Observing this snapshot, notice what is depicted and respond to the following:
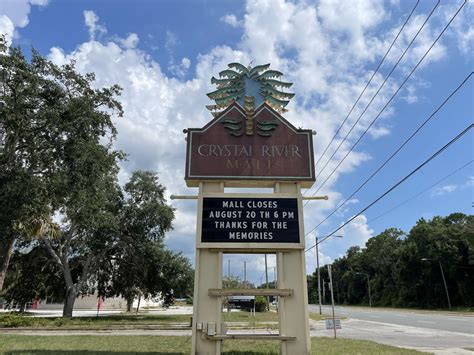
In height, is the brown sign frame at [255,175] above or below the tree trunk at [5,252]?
above

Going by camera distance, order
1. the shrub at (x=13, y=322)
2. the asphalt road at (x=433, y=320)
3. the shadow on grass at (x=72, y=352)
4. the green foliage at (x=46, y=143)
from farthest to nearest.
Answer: the asphalt road at (x=433, y=320), the shrub at (x=13, y=322), the green foliage at (x=46, y=143), the shadow on grass at (x=72, y=352)

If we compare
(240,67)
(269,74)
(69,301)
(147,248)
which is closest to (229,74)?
(240,67)

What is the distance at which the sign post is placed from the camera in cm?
879

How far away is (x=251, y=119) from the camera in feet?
33.8

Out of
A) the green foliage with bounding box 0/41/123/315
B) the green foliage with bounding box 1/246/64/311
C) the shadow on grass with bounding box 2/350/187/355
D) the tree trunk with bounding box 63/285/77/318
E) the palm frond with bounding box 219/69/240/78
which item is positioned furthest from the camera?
the green foliage with bounding box 1/246/64/311

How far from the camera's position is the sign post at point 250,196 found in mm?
8789

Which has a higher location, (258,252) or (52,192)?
(52,192)

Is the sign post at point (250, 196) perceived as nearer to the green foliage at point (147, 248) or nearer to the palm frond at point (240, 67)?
the palm frond at point (240, 67)

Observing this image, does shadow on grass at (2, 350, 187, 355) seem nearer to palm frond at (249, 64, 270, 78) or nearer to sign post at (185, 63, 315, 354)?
sign post at (185, 63, 315, 354)

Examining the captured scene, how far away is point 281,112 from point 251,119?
3.53ft

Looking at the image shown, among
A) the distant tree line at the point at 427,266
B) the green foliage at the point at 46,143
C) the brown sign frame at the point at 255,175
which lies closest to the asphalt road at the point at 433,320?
the brown sign frame at the point at 255,175

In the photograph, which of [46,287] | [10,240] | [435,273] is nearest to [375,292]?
[435,273]

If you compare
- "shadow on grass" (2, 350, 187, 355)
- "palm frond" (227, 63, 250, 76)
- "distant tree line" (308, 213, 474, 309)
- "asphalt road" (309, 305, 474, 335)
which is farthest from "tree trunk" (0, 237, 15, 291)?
"distant tree line" (308, 213, 474, 309)

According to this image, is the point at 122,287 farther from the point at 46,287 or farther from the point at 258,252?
the point at 258,252
